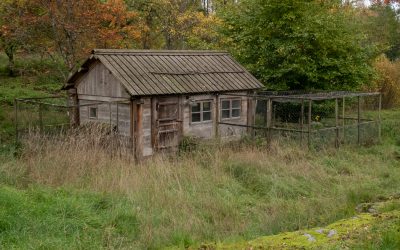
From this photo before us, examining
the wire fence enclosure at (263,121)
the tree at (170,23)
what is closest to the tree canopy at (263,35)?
the wire fence enclosure at (263,121)

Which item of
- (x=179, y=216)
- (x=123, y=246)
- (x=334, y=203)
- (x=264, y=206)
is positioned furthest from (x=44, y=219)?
(x=334, y=203)

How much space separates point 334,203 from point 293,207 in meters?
0.89

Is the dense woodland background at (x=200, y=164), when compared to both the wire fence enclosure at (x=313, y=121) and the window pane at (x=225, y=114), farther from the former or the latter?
the window pane at (x=225, y=114)

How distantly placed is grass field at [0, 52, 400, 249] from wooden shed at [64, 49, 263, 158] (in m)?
1.30

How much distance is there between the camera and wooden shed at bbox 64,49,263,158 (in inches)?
629

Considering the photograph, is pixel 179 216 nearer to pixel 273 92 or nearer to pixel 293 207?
pixel 293 207

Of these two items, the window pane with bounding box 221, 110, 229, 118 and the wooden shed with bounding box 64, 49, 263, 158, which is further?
the window pane with bounding box 221, 110, 229, 118

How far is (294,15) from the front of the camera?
21.8m

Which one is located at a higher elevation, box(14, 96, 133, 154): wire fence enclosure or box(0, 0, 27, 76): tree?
box(0, 0, 27, 76): tree

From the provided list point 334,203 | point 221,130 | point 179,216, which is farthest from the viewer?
point 221,130

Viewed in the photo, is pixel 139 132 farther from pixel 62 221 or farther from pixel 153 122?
pixel 62 221

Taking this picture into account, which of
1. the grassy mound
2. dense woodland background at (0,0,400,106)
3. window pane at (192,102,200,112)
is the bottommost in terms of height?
the grassy mound

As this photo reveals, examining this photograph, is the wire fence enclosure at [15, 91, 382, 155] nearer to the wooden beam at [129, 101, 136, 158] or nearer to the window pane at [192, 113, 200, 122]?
the wooden beam at [129, 101, 136, 158]

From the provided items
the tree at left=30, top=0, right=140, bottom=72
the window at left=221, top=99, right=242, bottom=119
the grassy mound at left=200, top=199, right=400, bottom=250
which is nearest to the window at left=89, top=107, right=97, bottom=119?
the tree at left=30, top=0, right=140, bottom=72
